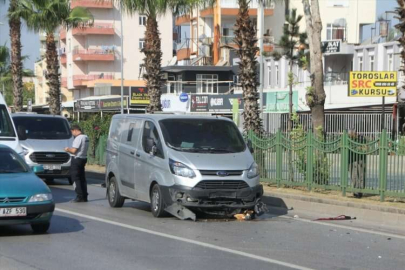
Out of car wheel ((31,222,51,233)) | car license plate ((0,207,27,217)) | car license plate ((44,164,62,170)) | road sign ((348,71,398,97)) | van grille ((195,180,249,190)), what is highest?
road sign ((348,71,398,97))

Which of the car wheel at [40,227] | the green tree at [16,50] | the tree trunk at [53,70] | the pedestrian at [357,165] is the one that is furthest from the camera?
the green tree at [16,50]

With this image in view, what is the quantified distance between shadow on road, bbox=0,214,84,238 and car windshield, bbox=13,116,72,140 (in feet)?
31.4

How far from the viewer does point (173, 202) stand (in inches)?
557

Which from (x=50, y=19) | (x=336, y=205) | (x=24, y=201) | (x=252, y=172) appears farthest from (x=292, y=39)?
(x=24, y=201)

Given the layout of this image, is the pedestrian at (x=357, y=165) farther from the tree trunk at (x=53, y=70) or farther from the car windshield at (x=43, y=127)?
the tree trunk at (x=53, y=70)

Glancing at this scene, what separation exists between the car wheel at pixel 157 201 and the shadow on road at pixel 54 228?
60.6 inches

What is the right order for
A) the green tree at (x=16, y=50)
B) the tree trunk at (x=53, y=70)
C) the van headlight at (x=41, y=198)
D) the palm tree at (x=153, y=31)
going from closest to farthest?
the van headlight at (x=41, y=198)
the palm tree at (x=153, y=31)
the tree trunk at (x=53, y=70)
the green tree at (x=16, y=50)

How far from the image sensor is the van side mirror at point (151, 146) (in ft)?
48.7

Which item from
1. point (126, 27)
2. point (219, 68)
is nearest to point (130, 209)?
point (219, 68)

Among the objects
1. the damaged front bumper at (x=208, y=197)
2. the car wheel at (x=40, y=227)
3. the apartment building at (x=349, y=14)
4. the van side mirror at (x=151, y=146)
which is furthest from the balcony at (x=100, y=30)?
the car wheel at (x=40, y=227)

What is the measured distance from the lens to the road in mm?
10000

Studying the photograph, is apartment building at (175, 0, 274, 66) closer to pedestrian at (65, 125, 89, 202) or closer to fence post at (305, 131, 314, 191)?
fence post at (305, 131, 314, 191)

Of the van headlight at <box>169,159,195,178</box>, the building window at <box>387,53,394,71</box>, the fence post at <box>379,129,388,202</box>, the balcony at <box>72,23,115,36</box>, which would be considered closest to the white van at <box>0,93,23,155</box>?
A: the van headlight at <box>169,159,195,178</box>

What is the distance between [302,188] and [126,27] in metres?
68.8
